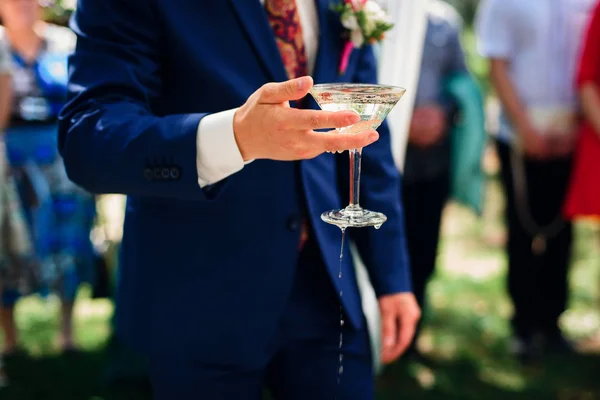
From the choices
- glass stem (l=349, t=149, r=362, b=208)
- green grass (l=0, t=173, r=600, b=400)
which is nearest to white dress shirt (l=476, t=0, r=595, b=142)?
green grass (l=0, t=173, r=600, b=400)

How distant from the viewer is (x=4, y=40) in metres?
4.96

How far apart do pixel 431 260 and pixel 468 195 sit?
508 mm

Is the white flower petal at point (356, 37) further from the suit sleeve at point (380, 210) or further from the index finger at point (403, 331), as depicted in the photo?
the index finger at point (403, 331)

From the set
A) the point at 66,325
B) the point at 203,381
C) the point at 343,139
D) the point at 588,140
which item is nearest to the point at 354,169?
the point at 343,139

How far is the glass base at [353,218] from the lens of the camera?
1.54 metres

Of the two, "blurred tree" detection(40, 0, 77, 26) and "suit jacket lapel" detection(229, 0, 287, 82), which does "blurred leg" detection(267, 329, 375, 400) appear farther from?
"blurred tree" detection(40, 0, 77, 26)

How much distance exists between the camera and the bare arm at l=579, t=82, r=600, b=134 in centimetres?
449

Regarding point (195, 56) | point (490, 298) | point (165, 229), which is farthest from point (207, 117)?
point (490, 298)

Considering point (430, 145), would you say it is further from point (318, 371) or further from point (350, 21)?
point (318, 371)

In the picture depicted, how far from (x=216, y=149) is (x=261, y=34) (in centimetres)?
44

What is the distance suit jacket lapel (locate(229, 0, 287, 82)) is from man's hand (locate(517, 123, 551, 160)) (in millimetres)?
3277

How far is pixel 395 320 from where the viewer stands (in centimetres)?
223

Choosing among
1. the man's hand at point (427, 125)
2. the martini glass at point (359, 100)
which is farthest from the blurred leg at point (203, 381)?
the man's hand at point (427, 125)

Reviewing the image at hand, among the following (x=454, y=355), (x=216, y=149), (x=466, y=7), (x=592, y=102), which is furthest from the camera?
(x=466, y=7)
